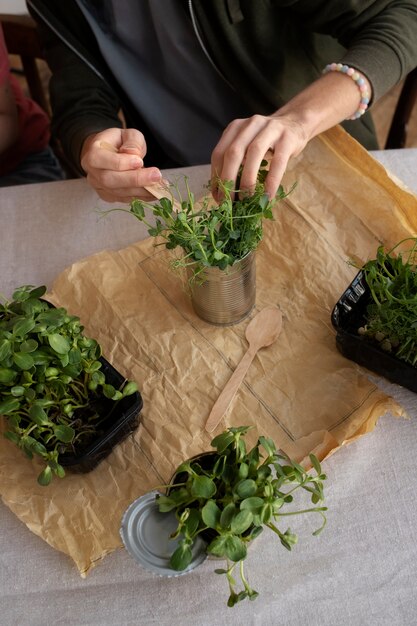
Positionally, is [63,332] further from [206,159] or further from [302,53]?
[302,53]

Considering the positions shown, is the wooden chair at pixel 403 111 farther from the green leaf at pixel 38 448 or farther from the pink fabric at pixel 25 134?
the green leaf at pixel 38 448

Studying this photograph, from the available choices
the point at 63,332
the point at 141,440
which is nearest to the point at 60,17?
the point at 63,332

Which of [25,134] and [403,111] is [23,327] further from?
[403,111]

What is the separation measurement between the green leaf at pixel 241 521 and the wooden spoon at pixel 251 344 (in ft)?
0.71

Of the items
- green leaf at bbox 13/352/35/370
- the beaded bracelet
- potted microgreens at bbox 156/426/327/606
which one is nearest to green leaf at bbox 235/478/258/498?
potted microgreens at bbox 156/426/327/606

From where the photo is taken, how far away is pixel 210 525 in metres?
0.51

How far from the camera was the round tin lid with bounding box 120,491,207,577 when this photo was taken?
55 centimetres

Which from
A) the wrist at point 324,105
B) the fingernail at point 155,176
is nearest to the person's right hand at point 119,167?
the fingernail at point 155,176

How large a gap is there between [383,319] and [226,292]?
0.70 ft

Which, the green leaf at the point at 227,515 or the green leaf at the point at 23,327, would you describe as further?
the green leaf at the point at 23,327

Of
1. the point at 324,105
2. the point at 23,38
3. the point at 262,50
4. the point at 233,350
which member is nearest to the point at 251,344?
the point at 233,350

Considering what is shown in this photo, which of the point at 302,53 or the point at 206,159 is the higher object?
the point at 302,53

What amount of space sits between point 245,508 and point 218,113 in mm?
842

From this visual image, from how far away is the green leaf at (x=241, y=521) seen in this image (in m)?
0.51
